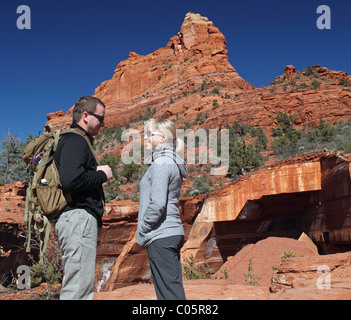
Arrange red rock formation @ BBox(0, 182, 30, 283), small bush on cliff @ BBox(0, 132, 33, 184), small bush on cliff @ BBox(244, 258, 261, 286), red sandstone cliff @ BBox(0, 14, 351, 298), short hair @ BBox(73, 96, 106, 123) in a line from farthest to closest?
1. small bush on cliff @ BBox(0, 132, 33, 184)
2. red rock formation @ BBox(0, 182, 30, 283)
3. small bush on cliff @ BBox(244, 258, 261, 286)
4. red sandstone cliff @ BBox(0, 14, 351, 298)
5. short hair @ BBox(73, 96, 106, 123)

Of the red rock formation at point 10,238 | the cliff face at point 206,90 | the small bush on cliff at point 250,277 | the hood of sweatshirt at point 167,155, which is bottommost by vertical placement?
the small bush on cliff at point 250,277

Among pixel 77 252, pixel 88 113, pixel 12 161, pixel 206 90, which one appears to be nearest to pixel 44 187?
pixel 77 252

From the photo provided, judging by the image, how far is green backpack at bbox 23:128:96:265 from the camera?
7.64 ft

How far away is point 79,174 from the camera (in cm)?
232

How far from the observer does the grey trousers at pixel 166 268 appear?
250cm

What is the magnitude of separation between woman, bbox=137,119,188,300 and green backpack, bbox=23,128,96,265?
0.57 meters

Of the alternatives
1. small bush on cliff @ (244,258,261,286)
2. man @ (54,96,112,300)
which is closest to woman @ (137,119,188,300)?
man @ (54,96,112,300)

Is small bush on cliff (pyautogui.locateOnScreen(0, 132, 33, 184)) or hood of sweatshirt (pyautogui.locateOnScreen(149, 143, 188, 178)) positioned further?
small bush on cliff (pyautogui.locateOnScreen(0, 132, 33, 184))

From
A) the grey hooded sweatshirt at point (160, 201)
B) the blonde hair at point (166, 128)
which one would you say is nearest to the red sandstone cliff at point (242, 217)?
the blonde hair at point (166, 128)

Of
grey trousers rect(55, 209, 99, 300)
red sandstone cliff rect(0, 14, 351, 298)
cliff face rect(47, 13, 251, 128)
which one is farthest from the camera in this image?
cliff face rect(47, 13, 251, 128)

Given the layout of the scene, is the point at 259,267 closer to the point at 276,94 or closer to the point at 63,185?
the point at 63,185

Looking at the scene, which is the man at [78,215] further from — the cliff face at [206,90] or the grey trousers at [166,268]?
the cliff face at [206,90]

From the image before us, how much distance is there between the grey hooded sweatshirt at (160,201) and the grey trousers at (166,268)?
0.05 metres

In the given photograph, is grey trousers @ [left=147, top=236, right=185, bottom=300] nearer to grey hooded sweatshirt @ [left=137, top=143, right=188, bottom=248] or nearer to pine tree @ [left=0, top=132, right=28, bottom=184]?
grey hooded sweatshirt @ [left=137, top=143, right=188, bottom=248]
